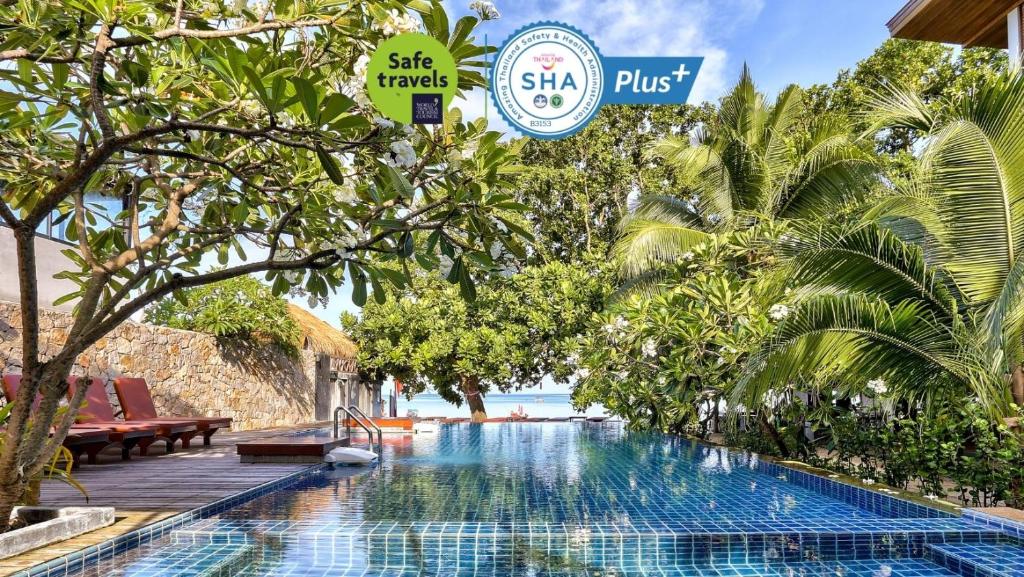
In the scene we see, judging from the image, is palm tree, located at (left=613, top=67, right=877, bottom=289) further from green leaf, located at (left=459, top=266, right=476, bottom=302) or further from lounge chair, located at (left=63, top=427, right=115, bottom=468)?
green leaf, located at (left=459, top=266, right=476, bottom=302)

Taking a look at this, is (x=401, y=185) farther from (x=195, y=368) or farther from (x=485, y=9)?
(x=195, y=368)

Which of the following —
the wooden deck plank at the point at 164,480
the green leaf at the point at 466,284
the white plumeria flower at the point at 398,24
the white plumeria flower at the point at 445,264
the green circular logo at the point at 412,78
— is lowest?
the wooden deck plank at the point at 164,480

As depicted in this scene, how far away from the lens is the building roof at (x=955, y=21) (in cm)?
896

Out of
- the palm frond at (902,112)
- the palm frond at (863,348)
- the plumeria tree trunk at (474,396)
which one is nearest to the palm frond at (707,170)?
A: the palm frond at (902,112)

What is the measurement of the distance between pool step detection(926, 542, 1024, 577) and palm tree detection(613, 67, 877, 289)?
7.10m

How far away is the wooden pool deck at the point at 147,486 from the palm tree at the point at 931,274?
14.7 ft

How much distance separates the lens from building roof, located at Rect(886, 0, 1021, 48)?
8961 mm

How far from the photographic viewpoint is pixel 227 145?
4344mm

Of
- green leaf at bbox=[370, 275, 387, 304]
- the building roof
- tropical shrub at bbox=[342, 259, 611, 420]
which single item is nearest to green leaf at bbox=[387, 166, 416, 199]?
green leaf at bbox=[370, 275, 387, 304]

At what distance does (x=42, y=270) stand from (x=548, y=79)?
34.1ft

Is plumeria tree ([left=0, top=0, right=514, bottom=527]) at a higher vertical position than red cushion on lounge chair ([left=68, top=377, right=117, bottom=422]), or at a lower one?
higher

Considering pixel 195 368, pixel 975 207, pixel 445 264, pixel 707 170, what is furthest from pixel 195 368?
pixel 975 207

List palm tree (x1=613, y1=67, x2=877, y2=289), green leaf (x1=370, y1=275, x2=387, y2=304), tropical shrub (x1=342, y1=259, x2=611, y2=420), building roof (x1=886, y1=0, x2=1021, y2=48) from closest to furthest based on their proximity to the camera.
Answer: green leaf (x1=370, y1=275, x2=387, y2=304) → building roof (x1=886, y1=0, x2=1021, y2=48) → palm tree (x1=613, y1=67, x2=877, y2=289) → tropical shrub (x1=342, y1=259, x2=611, y2=420)

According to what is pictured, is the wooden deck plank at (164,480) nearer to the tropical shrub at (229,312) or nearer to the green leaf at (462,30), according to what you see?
the green leaf at (462,30)
